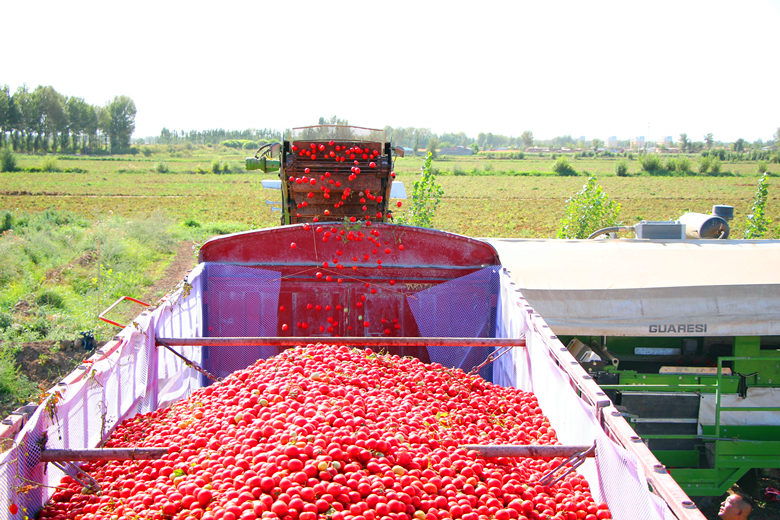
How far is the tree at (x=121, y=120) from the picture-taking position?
9828cm

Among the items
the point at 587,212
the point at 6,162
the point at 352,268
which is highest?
the point at 6,162

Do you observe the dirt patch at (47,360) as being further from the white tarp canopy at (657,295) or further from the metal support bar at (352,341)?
the white tarp canopy at (657,295)

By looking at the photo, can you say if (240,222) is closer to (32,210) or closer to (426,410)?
(32,210)

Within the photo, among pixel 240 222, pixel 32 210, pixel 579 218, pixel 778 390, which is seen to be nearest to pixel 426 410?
pixel 778 390

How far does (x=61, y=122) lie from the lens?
87688mm

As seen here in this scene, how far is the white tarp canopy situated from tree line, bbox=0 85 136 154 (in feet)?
298

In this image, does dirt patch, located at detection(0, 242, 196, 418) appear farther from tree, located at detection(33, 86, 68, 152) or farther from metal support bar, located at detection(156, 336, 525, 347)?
tree, located at detection(33, 86, 68, 152)

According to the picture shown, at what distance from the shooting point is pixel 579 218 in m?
13.5

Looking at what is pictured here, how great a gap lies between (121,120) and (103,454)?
4388 inches

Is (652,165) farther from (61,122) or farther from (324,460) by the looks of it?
(61,122)

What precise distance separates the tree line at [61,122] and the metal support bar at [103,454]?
301ft

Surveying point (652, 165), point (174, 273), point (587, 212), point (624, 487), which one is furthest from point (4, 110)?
point (624, 487)

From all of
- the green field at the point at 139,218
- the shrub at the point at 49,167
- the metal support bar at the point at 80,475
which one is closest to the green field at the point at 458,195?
the green field at the point at 139,218

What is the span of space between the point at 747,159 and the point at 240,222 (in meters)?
83.2
